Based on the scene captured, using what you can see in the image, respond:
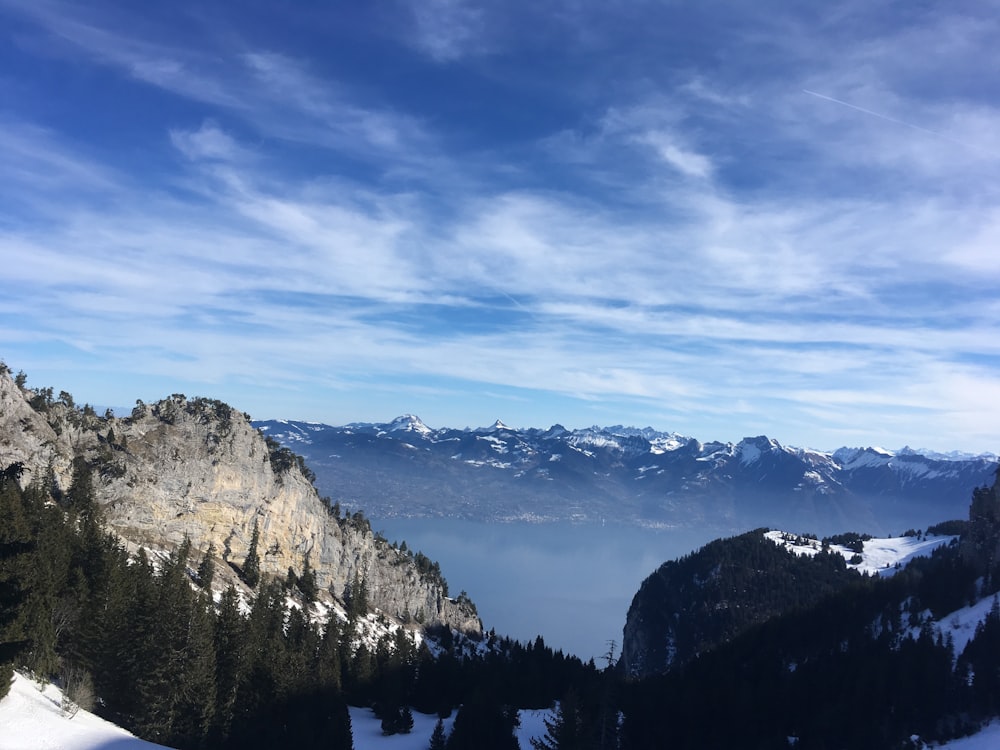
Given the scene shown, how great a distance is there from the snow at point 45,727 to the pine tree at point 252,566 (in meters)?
76.3

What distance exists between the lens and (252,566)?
4134 inches

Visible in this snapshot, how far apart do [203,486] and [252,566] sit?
666 inches

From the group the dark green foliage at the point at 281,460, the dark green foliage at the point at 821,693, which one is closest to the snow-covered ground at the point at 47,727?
the dark green foliage at the point at 821,693

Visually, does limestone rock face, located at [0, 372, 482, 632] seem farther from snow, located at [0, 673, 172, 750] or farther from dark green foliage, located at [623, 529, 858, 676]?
dark green foliage, located at [623, 529, 858, 676]

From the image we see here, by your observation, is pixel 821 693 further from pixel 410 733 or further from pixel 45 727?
pixel 45 727

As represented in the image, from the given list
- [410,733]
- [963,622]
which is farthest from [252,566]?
[963,622]

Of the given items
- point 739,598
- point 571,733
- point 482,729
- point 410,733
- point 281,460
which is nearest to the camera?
point 571,733

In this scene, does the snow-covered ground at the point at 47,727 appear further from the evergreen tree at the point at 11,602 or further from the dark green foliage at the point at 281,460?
the dark green foliage at the point at 281,460

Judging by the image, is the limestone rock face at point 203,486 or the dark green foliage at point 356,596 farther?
the dark green foliage at point 356,596

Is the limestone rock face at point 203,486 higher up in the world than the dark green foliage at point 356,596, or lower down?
higher up

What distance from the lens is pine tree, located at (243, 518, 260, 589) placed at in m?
103

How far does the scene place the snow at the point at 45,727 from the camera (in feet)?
77.5

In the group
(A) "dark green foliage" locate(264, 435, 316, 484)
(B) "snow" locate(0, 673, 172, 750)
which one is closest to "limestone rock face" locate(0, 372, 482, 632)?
(A) "dark green foliage" locate(264, 435, 316, 484)

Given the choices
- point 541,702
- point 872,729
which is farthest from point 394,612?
point 872,729
